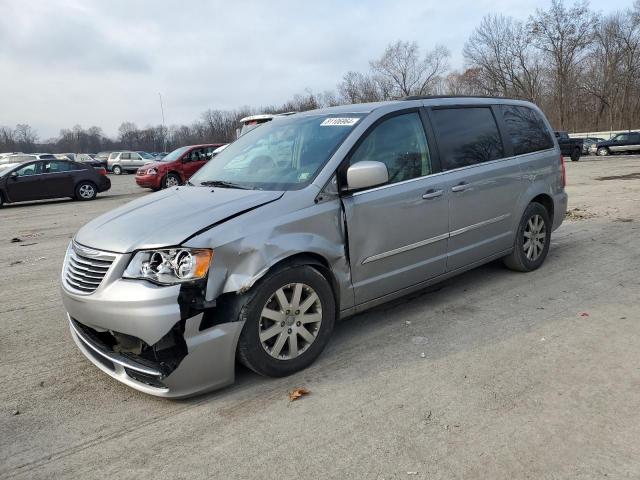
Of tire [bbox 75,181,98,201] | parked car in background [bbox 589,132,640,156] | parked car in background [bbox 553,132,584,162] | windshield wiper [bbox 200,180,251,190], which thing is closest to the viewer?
windshield wiper [bbox 200,180,251,190]

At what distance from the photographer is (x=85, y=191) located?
16.8 m

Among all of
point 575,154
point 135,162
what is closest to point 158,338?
point 575,154

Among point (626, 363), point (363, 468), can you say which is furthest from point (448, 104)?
point (363, 468)

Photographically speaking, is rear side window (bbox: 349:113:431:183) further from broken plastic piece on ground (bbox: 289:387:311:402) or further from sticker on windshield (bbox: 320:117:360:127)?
broken plastic piece on ground (bbox: 289:387:311:402)

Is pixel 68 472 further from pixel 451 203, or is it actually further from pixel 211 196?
pixel 451 203

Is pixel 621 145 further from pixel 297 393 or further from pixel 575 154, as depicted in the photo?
pixel 297 393

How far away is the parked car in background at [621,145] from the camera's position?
1281 inches

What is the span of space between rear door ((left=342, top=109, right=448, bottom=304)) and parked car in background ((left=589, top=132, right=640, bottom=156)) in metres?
35.0

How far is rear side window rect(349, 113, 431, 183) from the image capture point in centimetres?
382

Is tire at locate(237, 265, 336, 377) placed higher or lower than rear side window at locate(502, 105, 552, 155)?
lower

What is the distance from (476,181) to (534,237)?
1.37m

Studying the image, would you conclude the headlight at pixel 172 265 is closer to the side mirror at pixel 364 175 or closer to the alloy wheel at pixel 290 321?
the alloy wheel at pixel 290 321

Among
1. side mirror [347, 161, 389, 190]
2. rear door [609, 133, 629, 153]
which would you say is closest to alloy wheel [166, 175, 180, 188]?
side mirror [347, 161, 389, 190]

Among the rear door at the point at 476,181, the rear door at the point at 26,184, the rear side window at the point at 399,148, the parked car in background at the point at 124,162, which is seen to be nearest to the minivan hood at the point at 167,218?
the rear side window at the point at 399,148
